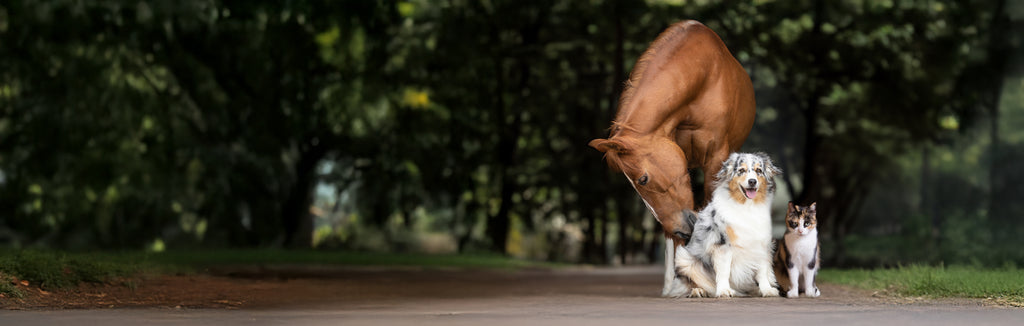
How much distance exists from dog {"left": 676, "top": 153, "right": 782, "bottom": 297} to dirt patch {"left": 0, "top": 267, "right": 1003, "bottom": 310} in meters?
0.71

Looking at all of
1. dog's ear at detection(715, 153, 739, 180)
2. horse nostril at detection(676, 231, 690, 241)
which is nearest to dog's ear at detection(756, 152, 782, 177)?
dog's ear at detection(715, 153, 739, 180)

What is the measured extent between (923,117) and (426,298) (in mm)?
21135

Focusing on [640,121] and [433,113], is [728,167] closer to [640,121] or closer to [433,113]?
[640,121]

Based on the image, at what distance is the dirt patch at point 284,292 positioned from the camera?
10023 mm

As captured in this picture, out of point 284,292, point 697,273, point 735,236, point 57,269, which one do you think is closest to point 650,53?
point 735,236

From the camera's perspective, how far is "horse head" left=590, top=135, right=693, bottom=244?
9773 millimetres

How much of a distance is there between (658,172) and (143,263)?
784 cm

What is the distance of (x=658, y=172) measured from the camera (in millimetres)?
9812

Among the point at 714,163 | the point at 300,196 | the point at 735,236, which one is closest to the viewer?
the point at 735,236

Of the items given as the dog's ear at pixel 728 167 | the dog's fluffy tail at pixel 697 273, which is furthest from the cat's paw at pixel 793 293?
the dog's ear at pixel 728 167

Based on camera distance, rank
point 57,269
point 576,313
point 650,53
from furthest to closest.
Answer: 1. point 57,269
2. point 650,53
3. point 576,313

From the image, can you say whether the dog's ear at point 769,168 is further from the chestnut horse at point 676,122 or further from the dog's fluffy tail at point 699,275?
the dog's fluffy tail at point 699,275

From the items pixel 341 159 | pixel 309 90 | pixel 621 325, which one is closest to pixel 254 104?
pixel 309 90

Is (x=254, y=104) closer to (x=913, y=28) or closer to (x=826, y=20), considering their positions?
(x=826, y=20)
